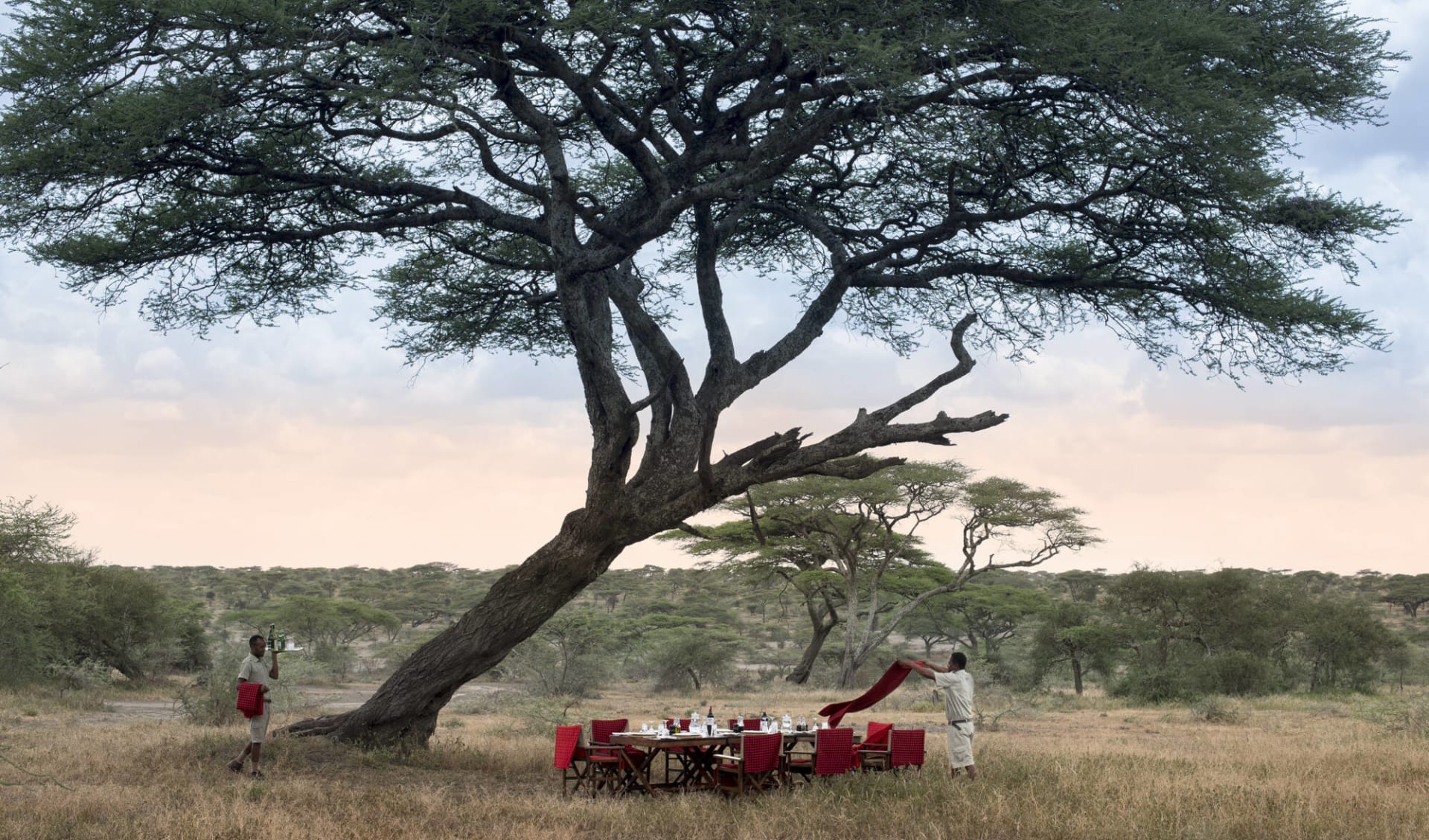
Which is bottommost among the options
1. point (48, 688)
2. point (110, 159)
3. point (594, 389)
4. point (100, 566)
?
point (48, 688)

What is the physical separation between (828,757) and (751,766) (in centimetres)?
72

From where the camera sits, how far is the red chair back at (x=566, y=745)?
952 centimetres

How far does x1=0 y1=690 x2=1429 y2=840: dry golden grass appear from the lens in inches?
283

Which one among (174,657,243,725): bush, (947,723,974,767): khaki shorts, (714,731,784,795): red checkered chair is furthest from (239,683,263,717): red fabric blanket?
(947,723,974,767): khaki shorts

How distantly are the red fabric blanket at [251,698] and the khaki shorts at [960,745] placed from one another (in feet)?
19.1

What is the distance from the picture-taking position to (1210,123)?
9766 millimetres

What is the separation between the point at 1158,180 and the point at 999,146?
1569 mm

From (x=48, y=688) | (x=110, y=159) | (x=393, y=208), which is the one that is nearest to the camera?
(x=110, y=159)

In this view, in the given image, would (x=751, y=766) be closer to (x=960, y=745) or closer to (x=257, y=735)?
(x=960, y=745)

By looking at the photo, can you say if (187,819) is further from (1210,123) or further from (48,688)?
(48,688)

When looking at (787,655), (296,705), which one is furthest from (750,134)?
(787,655)

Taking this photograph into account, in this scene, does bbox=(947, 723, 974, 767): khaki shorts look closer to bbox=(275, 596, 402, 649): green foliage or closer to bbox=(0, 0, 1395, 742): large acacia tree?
bbox=(0, 0, 1395, 742): large acacia tree

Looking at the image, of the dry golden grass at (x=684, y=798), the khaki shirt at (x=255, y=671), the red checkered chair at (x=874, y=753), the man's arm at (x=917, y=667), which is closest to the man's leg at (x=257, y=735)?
the khaki shirt at (x=255, y=671)

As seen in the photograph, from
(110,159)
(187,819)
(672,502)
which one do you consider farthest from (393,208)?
(187,819)
